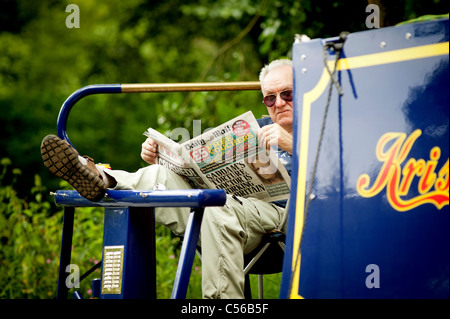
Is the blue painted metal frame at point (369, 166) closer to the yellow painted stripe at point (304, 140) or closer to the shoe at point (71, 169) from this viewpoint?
the yellow painted stripe at point (304, 140)

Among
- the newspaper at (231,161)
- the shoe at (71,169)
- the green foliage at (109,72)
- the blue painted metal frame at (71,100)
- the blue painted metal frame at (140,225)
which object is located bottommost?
the blue painted metal frame at (140,225)

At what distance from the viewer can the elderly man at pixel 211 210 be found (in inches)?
97.3

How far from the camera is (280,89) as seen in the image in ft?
10.4

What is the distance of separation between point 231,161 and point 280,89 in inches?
23.8

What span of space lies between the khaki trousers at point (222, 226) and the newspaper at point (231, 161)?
0.07 meters

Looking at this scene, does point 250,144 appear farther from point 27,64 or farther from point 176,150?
point 27,64

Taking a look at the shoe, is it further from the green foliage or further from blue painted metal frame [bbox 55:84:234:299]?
the green foliage

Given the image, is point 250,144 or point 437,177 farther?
point 250,144

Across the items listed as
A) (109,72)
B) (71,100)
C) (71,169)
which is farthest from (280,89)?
(109,72)

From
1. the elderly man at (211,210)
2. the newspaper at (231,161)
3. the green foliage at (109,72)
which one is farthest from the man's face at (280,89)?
the green foliage at (109,72)

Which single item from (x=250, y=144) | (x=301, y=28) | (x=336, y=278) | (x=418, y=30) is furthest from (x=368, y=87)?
(x=301, y=28)

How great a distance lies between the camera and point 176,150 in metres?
2.77

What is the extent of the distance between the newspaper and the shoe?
447 mm
